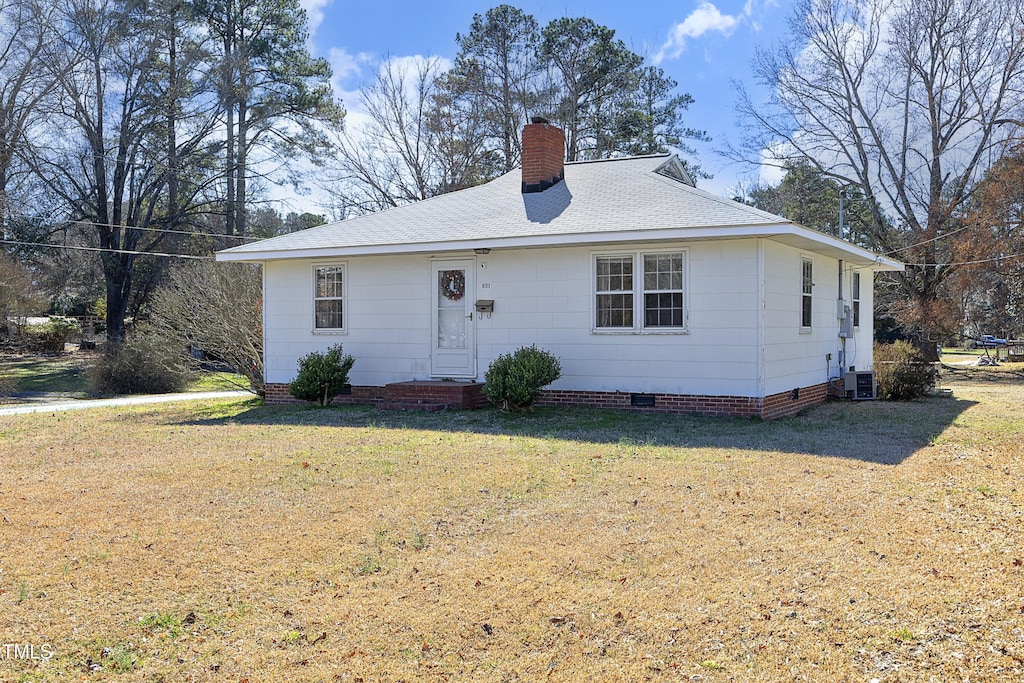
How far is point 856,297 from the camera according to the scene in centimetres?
1764

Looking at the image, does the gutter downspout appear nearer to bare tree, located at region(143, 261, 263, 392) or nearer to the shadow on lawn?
the shadow on lawn

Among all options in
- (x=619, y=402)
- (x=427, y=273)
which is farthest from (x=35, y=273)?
(x=619, y=402)

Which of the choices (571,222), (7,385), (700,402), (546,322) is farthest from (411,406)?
(7,385)

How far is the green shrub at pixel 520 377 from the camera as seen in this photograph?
12539mm

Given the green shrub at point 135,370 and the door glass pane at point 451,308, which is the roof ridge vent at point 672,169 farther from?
the green shrub at point 135,370

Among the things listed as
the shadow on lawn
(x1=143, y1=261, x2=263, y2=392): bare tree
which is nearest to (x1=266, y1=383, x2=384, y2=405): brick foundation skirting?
the shadow on lawn

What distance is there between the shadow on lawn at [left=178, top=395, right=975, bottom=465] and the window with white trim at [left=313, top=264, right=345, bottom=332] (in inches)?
71.6

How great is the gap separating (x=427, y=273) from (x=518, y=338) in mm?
2028

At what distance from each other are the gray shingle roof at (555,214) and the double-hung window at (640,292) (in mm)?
637

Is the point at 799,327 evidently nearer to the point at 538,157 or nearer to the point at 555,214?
the point at 555,214

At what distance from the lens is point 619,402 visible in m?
13.2

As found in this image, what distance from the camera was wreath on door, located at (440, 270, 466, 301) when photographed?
1438 cm

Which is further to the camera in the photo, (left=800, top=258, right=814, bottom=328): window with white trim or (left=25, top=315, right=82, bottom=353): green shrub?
(left=25, top=315, right=82, bottom=353): green shrub

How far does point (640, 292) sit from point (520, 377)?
7.39 ft
